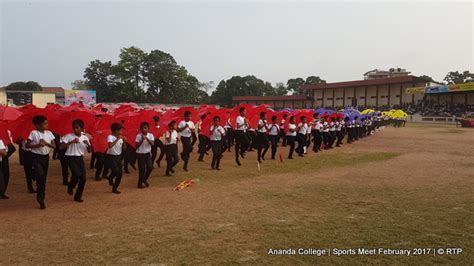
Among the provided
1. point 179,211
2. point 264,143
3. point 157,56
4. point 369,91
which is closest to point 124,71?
point 157,56

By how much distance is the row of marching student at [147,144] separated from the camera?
22.1ft

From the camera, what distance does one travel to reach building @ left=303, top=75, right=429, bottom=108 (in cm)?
4944

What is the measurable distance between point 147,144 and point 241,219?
3.34 m

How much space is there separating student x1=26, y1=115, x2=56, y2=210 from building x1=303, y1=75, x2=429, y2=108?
48.8 m

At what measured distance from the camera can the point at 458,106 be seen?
4569 centimetres

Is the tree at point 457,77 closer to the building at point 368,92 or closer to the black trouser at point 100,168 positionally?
the building at point 368,92

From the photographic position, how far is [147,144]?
820 centimetres

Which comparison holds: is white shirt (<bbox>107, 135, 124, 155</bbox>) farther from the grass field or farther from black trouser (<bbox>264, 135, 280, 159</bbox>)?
black trouser (<bbox>264, 135, 280, 159</bbox>)

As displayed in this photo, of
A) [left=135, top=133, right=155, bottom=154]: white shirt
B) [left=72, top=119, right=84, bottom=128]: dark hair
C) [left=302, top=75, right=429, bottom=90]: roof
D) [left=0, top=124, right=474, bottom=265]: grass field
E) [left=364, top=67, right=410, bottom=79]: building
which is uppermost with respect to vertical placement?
[left=364, top=67, right=410, bottom=79]: building

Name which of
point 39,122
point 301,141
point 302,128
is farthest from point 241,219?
point 302,128

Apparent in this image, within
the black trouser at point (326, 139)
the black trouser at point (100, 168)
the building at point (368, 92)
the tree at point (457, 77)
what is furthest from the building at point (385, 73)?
the black trouser at point (100, 168)

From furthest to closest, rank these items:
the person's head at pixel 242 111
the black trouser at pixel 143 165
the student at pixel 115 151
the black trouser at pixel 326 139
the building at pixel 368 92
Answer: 1. the building at pixel 368 92
2. the black trouser at pixel 326 139
3. the person's head at pixel 242 111
4. the black trouser at pixel 143 165
5. the student at pixel 115 151

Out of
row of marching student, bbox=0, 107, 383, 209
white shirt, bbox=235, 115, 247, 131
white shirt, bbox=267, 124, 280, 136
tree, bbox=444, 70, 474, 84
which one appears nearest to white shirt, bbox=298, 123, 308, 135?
row of marching student, bbox=0, 107, 383, 209

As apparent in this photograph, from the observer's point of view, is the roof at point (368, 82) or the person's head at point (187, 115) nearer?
the person's head at point (187, 115)
